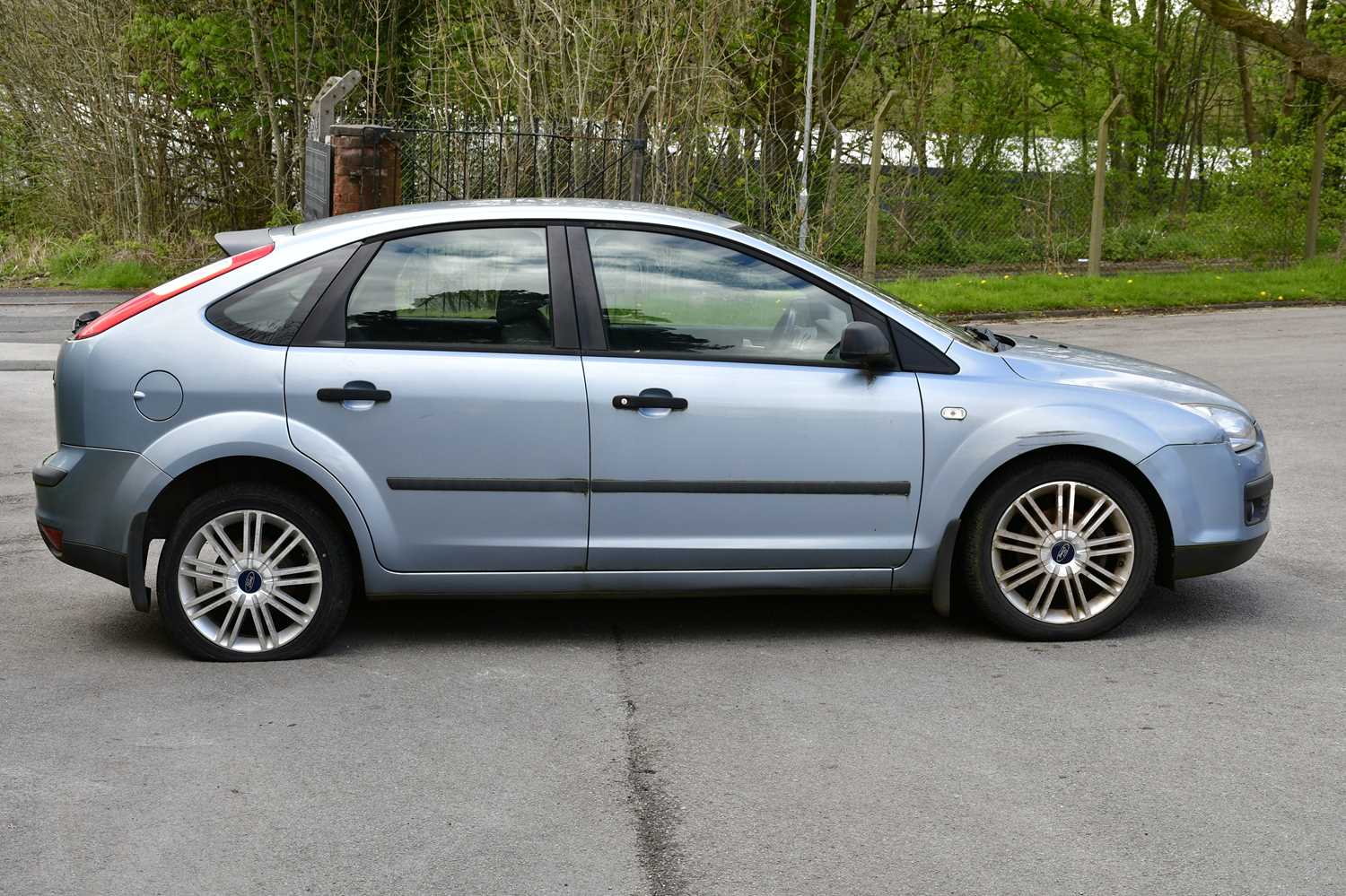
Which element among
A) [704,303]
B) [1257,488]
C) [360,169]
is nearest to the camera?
[704,303]

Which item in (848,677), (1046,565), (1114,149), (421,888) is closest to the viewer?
(421,888)

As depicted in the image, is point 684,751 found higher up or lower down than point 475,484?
lower down

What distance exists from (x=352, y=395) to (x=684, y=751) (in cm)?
180

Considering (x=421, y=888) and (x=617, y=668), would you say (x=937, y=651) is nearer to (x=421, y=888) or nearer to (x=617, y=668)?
(x=617, y=668)

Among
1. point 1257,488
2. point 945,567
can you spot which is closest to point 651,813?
point 945,567

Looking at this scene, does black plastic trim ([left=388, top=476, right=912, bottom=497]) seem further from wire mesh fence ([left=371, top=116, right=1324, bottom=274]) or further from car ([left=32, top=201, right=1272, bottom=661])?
wire mesh fence ([left=371, top=116, right=1324, bottom=274])

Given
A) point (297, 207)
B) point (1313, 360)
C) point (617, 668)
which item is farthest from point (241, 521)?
point (297, 207)

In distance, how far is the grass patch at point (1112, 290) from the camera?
62.3 feet

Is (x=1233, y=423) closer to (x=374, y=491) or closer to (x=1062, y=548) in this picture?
(x=1062, y=548)

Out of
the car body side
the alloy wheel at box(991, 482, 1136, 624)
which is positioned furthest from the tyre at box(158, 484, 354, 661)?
the alloy wheel at box(991, 482, 1136, 624)

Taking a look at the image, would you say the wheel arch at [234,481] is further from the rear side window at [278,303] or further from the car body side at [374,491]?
the rear side window at [278,303]

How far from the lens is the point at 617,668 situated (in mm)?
5352

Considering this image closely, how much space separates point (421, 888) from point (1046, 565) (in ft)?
9.65

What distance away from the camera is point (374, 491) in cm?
532
